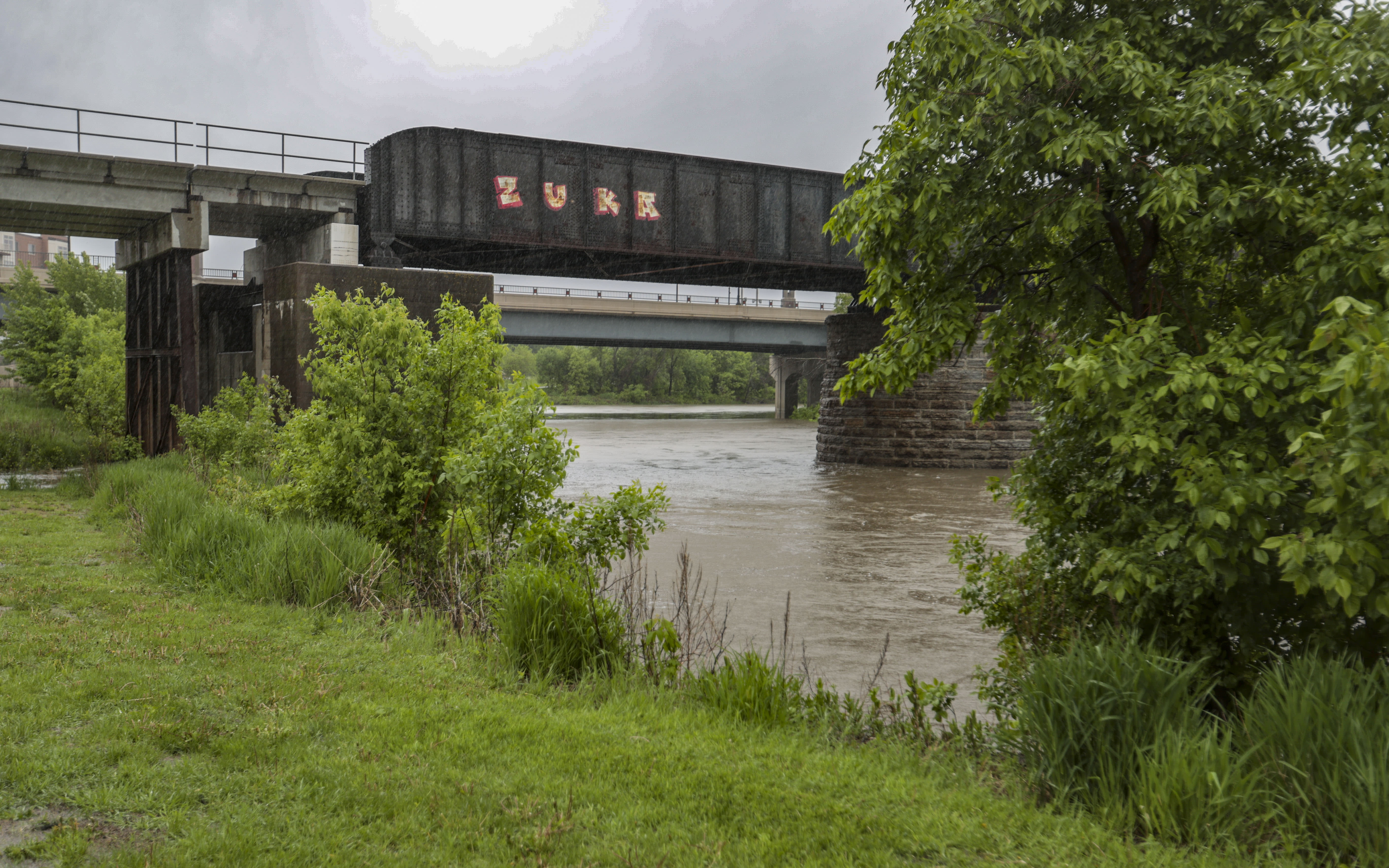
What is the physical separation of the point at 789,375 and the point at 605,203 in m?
64.4

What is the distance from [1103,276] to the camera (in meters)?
6.81

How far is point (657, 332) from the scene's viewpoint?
55.6 meters

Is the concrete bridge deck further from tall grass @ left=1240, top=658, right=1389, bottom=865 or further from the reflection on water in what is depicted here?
tall grass @ left=1240, top=658, right=1389, bottom=865

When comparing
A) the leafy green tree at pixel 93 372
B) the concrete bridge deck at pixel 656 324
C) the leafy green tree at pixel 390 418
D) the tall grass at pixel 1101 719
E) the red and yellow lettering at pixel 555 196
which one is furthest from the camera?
the concrete bridge deck at pixel 656 324

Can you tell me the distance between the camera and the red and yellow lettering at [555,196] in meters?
24.8

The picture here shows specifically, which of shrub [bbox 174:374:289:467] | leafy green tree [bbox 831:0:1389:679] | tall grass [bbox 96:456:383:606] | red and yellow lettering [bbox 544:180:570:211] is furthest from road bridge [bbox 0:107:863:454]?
leafy green tree [bbox 831:0:1389:679]

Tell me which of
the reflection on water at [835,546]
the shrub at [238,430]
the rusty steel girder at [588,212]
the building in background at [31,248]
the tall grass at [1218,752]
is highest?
the building in background at [31,248]

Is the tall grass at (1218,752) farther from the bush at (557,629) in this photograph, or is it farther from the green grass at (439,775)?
the bush at (557,629)

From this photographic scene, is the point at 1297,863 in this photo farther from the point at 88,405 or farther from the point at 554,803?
the point at 88,405

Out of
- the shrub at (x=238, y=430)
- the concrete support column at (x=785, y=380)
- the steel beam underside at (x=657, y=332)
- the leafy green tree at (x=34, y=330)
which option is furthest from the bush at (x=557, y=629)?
the concrete support column at (x=785, y=380)

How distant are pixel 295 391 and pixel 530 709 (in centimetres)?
1520

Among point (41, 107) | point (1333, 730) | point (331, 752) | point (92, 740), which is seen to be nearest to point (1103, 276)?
point (1333, 730)

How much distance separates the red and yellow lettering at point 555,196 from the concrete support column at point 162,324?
315 inches

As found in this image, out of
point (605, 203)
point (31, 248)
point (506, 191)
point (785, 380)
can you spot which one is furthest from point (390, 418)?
point (31, 248)
